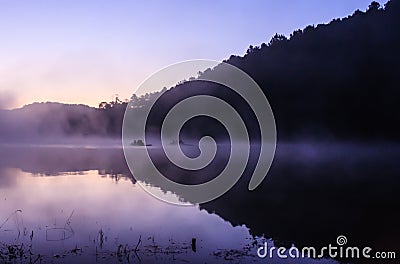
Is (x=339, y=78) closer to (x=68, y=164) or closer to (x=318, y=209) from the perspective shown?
(x=68, y=164)

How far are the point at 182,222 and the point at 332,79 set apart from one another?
71865 millimetres

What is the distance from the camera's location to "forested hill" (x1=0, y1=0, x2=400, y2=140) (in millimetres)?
69750

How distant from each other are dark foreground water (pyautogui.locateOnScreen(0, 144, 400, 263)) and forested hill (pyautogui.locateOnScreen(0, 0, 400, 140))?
1851 inches

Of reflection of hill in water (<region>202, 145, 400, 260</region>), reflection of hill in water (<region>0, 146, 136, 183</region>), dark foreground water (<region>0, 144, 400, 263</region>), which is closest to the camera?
dark foreground water (<region>0, 144, 400, 263</region>)

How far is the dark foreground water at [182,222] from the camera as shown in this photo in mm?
10430

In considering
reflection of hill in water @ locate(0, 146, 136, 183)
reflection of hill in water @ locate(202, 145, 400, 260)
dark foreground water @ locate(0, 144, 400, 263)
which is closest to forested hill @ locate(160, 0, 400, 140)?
reflection of hill in water @ locate(0, 146, 136, 183)

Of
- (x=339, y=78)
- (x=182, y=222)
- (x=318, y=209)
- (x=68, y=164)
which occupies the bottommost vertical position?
(x=182, y=222)

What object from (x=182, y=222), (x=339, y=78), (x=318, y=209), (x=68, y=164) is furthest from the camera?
(x=339, y=78)

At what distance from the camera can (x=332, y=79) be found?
8000 centimetres

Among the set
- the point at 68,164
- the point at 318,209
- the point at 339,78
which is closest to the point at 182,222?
the point at 318,209

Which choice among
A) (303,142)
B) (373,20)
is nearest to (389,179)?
(303,142)

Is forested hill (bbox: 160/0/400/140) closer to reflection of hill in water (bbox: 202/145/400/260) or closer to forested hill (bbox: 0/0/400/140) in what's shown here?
forested hill (bbox: 0/0/400/140)

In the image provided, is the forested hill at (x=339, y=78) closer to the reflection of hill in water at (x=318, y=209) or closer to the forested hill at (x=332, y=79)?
the forested hill at (x=332, y=79)

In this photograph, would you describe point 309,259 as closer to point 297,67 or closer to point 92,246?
point 92,246
